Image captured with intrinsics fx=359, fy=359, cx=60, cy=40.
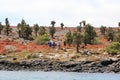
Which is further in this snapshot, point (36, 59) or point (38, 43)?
point (38, 43)

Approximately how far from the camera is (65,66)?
99.4 m

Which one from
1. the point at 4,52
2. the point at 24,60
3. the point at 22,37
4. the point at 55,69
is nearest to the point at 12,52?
the point at 4,52

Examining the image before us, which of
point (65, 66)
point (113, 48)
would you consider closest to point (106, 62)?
point (65, 66)

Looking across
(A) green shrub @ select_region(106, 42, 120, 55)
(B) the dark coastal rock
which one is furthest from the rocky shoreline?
(A) green shrub @ select_region(106, 42, 120, 55)

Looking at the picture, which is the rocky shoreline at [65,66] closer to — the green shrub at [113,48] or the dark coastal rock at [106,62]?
the dark coastal rock at [106,62]

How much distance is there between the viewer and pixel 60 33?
190 metres

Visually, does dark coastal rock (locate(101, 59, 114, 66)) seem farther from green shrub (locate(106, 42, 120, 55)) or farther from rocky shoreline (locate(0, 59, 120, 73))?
green shrub (locate(106, 42, 120, 55))

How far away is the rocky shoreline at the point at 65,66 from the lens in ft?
312

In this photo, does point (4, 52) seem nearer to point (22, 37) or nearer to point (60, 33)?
Result: point (22, 37)

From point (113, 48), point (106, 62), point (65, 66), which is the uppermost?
point (113, 48)

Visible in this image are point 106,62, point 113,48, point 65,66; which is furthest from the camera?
point 113,48

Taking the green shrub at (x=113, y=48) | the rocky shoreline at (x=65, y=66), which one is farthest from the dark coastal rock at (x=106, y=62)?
the green shrub at (x=113, y=48)

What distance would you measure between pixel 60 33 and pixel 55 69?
92.2 metres

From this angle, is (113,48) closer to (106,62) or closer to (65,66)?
(106,62)
